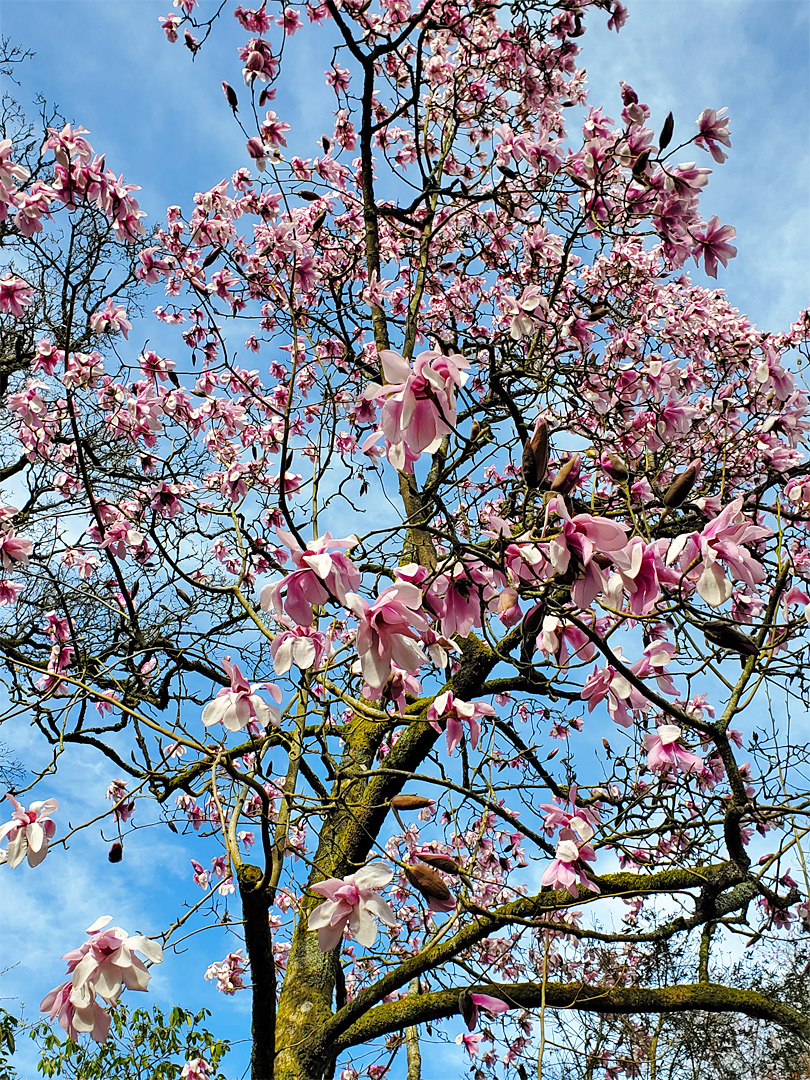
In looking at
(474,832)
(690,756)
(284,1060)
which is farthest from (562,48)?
(284,1060)

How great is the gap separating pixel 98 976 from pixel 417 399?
1.21 m

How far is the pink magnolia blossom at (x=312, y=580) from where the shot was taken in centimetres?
144

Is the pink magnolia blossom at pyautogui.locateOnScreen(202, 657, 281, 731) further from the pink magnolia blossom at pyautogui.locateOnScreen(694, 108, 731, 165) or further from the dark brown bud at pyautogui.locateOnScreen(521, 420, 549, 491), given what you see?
the pink magnolia blossom at pyautogui.locateOnScreen(694, 108, 731, 165)

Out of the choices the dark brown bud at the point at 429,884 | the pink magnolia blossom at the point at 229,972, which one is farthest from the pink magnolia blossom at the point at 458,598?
the pink magnolia blossom at the point at 229,972

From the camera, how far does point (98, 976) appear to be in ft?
4.59

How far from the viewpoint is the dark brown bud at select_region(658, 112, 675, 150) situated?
2559 millimetres

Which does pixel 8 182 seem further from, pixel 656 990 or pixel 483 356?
pixel 656 990

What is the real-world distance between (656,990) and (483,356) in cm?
328

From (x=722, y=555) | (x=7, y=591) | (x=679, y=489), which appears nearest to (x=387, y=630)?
(x=722, y=555)

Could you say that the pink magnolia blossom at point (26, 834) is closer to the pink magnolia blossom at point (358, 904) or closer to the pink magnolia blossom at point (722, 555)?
the pink magnolia blossom at point (358, 904)

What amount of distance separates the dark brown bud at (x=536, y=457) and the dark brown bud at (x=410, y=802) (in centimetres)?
71

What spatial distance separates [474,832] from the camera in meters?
4.04

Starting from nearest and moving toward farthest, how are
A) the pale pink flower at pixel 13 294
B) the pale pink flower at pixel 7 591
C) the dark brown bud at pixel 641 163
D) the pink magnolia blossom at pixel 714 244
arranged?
1. the dark brown bud at pixel 641 163
2. the pink magnolia blossom at pixel 714 244
3. the pale pink flower at pixel 13 294
4. the pale pink flower at pixel 7 591

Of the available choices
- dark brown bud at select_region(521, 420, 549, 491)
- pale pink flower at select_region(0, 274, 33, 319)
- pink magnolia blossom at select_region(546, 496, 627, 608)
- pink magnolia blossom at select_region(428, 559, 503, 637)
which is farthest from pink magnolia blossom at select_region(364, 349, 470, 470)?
pale pink flower at select_region(0, 274, 33, 319)
